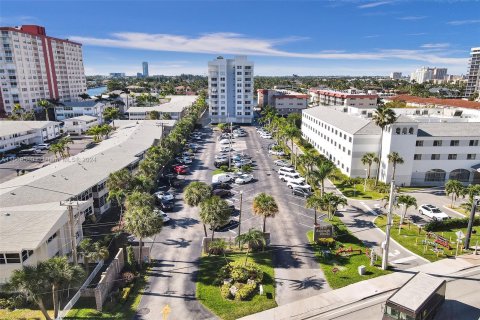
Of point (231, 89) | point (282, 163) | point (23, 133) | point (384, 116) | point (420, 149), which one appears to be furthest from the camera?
point (231, 89)

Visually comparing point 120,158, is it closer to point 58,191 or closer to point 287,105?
point 58,191

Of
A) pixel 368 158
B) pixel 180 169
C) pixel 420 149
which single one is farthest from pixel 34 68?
pixel 420 149

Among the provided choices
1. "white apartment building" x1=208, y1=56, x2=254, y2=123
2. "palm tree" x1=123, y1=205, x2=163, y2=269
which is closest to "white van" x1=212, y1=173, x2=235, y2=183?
"palm tree" x1=123, y1=205, x2=163, y2=269

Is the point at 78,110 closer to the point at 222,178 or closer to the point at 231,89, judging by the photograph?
the point at 231,89

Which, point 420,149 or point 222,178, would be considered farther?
point 222,178

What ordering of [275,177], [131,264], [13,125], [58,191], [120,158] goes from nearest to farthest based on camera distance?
[131,264] < [58,191] < [120,158] < [275,177] < [13,125]

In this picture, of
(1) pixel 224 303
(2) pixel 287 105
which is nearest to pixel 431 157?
(1) pixel 224 303

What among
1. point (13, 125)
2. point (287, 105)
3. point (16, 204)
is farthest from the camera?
point (287, 105)
